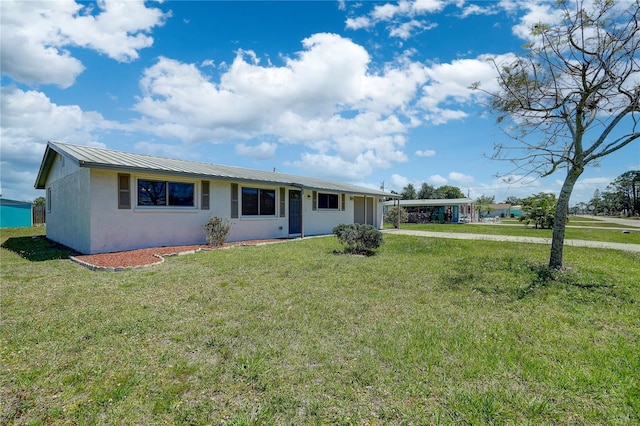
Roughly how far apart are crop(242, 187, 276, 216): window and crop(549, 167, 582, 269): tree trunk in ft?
35.6

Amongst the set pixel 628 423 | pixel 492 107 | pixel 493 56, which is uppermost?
pixel 493 56

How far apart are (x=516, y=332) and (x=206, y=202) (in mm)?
10739

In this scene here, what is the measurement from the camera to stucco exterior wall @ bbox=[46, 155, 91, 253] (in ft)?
31.7

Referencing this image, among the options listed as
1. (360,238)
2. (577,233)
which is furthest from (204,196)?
(577,233)

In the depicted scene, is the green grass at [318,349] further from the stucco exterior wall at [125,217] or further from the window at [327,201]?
the window at [327,201]

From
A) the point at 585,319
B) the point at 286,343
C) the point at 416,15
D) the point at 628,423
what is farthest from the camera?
the point at 416,15

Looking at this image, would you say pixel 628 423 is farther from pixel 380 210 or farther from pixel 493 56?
pixel 380 210

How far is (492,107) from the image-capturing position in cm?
820

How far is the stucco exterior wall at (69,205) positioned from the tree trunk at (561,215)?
1285 cm

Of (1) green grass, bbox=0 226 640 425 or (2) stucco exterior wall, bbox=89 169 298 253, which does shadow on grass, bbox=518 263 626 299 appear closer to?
(1) green grass, bbox=0 226 640 425

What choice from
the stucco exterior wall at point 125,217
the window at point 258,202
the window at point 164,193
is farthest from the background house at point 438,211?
the window at point 164,193

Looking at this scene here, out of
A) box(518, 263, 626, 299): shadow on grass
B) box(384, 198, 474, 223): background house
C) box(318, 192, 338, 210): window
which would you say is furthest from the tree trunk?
box(384, 198, 474, 223): background house

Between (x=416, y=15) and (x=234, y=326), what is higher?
(x=416, y=15)

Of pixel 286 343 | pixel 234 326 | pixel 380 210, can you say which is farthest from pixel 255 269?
pixel 380 210
